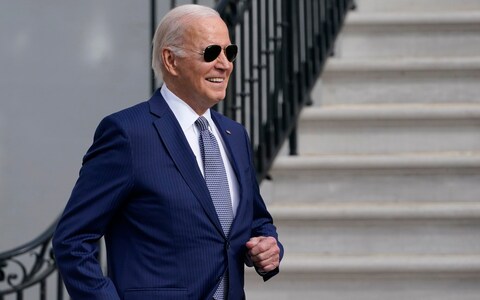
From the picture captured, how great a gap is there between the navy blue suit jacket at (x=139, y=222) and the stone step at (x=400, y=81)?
9.09ft

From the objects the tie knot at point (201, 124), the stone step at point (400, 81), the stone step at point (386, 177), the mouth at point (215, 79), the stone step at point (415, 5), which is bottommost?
the stone step at point (386, 177)

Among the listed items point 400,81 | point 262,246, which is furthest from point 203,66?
point 400,81

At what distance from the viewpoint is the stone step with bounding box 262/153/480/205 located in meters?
4.61

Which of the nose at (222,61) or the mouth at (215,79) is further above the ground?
the nose at (222,61)

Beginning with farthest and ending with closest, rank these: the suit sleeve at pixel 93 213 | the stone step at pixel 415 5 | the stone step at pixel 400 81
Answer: the stone step at pixel 415 5 → the stone step at pixel 400 81 → the suit sleeve at pixel 93 213

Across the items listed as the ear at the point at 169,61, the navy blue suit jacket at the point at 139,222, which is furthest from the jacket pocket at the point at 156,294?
the ear at the point at 169,61

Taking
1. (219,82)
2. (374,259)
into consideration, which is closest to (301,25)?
(374,259)

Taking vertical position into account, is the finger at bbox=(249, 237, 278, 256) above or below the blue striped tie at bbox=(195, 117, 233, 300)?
below

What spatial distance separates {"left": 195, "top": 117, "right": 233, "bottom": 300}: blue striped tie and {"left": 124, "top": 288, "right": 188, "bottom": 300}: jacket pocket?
8cm

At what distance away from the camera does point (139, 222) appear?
233 centimetres

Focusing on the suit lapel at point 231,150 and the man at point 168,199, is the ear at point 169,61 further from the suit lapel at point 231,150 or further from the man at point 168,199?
the suit lapel at point 231,150

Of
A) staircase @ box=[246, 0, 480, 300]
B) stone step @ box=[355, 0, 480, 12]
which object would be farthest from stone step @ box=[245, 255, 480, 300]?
stone step @ box=[355, 0, 480, 12]

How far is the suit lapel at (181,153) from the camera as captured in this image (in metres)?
2.36

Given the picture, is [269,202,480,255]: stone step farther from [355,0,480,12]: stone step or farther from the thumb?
the thumb
